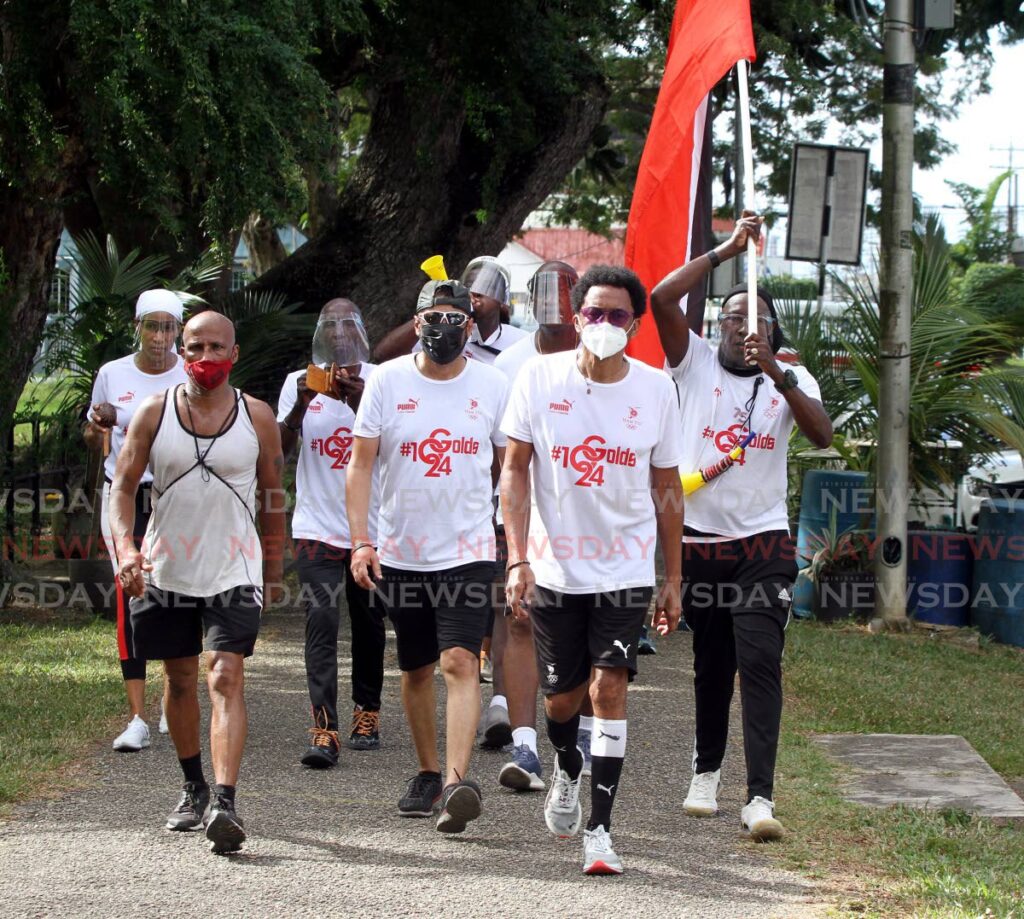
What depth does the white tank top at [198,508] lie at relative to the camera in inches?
221

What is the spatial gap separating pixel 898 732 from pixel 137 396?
13.7ft

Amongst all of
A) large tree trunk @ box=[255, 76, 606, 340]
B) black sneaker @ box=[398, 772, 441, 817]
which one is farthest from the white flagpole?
large tree trunk @ box=[255, 76, 606, 340]

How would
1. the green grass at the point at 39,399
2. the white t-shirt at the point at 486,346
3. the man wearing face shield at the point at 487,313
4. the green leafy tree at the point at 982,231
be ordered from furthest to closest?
1. the green leafy tree at the point at 982,231
2. the green grass at the point at 39,399
3. the white t-shirt at the point at 486,346
4. the man wearing face shield at the point at 487,313

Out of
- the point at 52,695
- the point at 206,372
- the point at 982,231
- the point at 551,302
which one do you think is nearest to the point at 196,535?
the point at 206,372

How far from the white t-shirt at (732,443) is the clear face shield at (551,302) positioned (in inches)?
44.9

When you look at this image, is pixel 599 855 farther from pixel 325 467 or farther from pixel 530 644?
pixel 325 467

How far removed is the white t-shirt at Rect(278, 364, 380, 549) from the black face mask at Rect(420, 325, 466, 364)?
3.36 ft

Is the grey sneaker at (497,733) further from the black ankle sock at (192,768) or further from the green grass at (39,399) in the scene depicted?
the green grass at (39,399)

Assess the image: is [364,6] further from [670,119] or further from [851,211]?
[670,119]

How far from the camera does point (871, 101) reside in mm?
23547

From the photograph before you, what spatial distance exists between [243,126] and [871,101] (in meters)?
16.8

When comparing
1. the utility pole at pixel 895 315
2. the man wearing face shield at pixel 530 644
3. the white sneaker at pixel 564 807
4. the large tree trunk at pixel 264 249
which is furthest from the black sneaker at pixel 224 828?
the large tree trunk at pixel 264 249

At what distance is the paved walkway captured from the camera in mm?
4871

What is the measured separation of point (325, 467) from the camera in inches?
279
